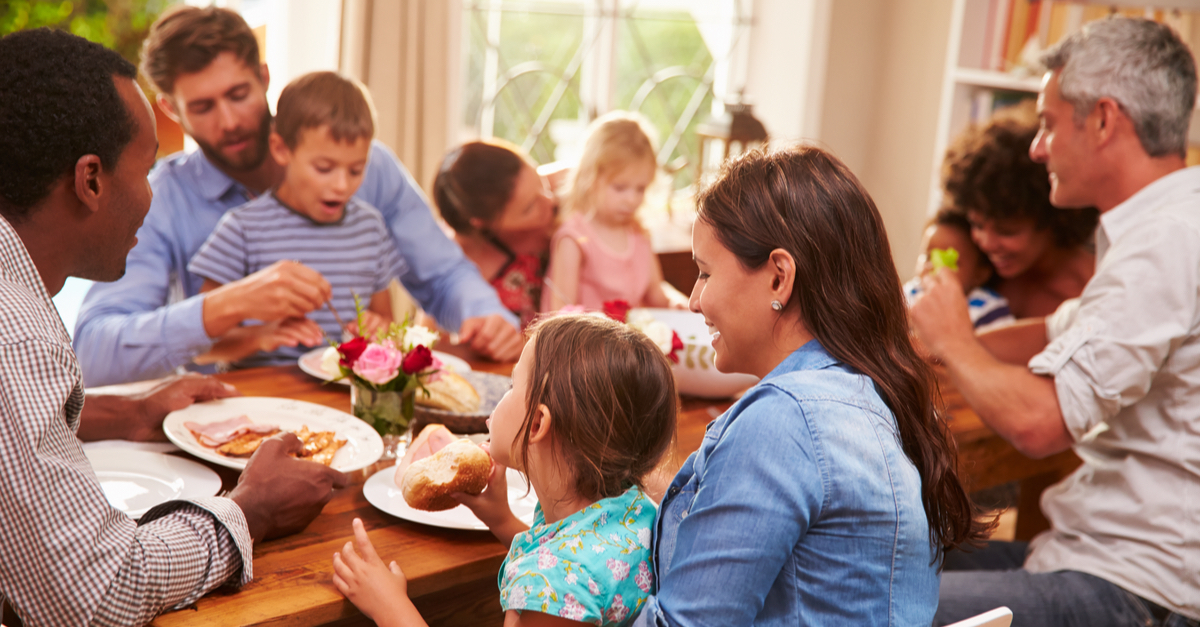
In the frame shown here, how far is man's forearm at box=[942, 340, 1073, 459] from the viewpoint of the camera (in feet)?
5.16

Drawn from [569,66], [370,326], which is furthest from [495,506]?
[569,66]

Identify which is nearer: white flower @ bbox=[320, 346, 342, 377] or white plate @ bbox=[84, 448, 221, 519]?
white plate @ bbox=[84, 448, 221, 519]

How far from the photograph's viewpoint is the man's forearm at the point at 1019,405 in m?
1.57

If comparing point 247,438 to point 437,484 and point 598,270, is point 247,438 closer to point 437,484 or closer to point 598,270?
point 437,484

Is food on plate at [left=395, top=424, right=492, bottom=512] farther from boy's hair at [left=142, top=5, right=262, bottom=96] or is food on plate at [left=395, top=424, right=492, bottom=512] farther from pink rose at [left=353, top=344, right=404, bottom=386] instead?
boy's hair at [left=142, top=5, right=262, bottom=96]

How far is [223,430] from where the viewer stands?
138 centimetres

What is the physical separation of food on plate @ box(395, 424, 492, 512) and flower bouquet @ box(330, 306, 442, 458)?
23 centimetres

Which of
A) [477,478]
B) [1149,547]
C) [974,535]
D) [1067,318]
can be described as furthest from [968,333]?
[477,478]

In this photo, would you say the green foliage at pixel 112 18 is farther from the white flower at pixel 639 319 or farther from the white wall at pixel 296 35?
the white flower at pixel 639 319

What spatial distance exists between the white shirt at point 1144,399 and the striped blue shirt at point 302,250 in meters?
1.45

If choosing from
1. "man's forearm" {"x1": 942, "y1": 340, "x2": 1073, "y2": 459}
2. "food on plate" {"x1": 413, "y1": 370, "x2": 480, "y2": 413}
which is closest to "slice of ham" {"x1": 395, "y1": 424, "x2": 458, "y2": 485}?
"food on plate" {"x1": 413, "y1": 370, "x2": 480, "y2": 413}

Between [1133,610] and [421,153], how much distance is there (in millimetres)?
2689

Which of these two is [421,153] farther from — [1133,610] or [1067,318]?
[1133,610]

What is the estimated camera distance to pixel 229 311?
1717mm
